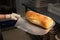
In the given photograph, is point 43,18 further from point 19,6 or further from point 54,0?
point 19,6

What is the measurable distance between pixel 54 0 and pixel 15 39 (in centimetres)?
69

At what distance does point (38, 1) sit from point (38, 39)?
50cm

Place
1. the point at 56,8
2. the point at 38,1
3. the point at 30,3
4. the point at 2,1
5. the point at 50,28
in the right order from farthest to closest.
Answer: the point at 2,1 < the point at 30,3 < the point at 38,1 < the point at 56,8 < the point at 50,28

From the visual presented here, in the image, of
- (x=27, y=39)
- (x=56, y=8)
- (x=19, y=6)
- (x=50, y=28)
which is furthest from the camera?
(x=19, y=6)

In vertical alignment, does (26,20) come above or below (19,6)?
above

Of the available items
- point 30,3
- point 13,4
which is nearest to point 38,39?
point 30,3

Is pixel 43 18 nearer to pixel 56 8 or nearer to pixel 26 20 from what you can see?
pixel 26 20

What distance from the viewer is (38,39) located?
0.81m

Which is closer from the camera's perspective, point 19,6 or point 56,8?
point 56,8

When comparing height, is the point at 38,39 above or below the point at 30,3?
below

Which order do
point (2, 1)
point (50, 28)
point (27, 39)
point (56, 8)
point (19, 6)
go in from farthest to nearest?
point (2, 1)
point (19, 6)
point (56, 8)
point (27, 39)
point (50, 28)

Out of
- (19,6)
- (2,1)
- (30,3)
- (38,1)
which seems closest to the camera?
(38,1)

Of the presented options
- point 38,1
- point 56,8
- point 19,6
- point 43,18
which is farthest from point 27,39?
point 19,6

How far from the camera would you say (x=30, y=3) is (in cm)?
132
